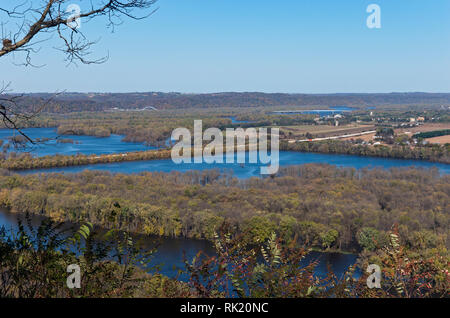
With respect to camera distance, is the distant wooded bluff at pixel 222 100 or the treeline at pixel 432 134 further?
the distant wooded bluff at pixel 222 100

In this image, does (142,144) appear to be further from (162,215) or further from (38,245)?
(38,245)

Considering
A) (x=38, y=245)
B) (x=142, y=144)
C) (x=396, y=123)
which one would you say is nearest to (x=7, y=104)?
(x=38, y=245)

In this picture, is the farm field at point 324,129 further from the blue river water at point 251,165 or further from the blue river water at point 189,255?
the blue river water at point 189,255

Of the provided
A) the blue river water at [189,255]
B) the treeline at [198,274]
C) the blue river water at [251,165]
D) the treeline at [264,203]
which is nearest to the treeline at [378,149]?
the blue river water at [251,165]

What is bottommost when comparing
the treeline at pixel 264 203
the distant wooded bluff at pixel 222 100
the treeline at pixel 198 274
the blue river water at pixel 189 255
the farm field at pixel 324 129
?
the blue river water at pixel 189 255

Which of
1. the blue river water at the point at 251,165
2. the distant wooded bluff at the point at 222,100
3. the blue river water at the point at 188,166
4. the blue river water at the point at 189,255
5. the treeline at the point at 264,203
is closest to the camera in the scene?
the blue river water at the point at 189,255

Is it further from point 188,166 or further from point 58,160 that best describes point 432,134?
point 58,160
